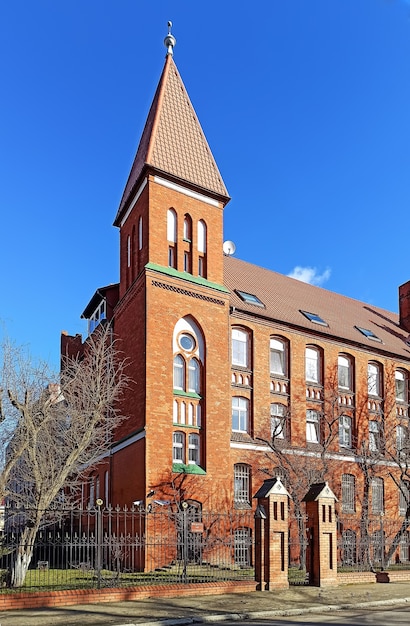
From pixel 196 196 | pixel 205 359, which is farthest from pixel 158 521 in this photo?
pixel 196 196

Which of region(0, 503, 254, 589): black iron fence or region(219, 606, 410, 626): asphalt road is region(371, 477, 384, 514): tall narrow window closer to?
region(0, 503, 254, 589): black iron fence

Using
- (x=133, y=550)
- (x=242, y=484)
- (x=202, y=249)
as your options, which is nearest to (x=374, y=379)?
(x=242, y=484)

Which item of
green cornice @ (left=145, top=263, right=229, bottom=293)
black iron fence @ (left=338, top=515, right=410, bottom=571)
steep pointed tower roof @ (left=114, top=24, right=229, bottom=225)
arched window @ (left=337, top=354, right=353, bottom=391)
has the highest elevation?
steep pointed tower roof @ (left=114, top=24, right=229, bottom=225)

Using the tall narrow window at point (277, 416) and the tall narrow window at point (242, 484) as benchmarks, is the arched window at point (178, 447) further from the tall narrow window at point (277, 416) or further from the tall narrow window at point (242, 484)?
the tall narrow window at point (277, 416)

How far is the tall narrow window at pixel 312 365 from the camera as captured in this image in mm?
32688

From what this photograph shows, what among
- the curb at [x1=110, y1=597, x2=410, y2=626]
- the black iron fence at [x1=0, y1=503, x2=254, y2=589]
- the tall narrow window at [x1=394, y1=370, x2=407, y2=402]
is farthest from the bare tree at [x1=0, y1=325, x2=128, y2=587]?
the tall narrow window at [x1=394, y1=370, x2=407, y2=402]

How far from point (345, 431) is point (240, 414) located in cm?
720

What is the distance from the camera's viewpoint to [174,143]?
2883cm

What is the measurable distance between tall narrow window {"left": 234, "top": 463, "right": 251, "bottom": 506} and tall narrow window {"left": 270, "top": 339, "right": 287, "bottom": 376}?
4857 millimetres

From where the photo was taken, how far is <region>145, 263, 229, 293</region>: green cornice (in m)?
26.4

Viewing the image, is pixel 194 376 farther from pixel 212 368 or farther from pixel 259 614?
pixel 259 614

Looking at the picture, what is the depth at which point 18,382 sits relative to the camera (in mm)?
20125

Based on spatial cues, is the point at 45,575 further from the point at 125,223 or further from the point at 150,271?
the point at 125,223

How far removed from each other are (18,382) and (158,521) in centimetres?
731
